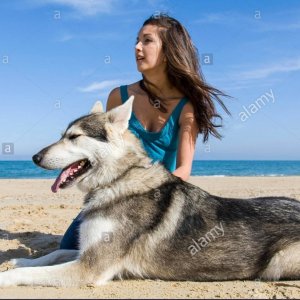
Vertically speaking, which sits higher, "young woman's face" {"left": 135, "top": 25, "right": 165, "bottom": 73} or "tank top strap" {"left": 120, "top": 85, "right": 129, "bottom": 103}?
"young woman's face" {"left": 135, "top": 25, "right": 165, "bottom": 73}

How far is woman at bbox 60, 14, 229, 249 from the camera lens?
20.5 ft

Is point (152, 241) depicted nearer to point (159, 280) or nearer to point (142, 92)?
point (159, 280)

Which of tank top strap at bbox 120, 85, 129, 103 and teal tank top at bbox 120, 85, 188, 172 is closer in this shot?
teal tank top at bbox 120, 85, 188, 172

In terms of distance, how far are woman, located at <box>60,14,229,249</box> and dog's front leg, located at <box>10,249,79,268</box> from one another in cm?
39

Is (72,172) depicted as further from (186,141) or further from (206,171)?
(206,171)

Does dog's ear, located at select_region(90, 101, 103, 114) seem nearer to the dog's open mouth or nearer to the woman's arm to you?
the dog's open mouth

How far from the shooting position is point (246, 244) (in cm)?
473

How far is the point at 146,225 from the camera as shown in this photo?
191 inches

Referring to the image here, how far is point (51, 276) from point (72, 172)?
114cm

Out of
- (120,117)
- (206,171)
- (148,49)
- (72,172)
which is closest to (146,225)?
(72,172)

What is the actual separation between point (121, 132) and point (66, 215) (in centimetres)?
562

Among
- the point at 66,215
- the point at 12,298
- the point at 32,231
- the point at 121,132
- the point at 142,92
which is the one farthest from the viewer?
the point at 66,215

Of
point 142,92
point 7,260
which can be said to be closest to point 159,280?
point 7,260

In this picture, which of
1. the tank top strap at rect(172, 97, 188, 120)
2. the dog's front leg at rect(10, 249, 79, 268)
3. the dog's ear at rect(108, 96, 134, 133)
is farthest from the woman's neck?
the dog's front leg at rect(10, 249, 79, 268)
